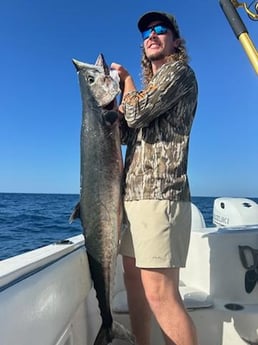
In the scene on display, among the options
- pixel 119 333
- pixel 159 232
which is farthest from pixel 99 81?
pixel 119 333

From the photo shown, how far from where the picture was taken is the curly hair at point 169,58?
6.83ft

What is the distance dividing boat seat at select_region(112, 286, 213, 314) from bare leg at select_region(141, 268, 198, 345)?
90 centimetres

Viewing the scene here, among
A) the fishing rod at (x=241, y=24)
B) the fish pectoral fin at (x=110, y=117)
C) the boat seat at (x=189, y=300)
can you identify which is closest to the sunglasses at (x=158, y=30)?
the fish pectoral fin at (x=110, y=117)

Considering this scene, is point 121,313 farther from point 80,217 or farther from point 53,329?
point 53,329

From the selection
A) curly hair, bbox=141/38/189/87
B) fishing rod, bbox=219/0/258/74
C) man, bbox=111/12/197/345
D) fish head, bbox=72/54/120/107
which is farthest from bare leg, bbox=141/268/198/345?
fishing rod, bbox=219/0/258/74

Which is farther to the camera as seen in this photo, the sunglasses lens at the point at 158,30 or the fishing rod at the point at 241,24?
the fishing rod at the point at 241,24

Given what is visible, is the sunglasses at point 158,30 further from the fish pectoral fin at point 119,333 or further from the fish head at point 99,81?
the fish pectoral fin at point 119,333

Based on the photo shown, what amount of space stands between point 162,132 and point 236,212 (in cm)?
335

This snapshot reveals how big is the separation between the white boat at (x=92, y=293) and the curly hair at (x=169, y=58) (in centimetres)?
121

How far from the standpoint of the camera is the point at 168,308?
1826 mm

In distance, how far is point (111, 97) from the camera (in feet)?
6.75

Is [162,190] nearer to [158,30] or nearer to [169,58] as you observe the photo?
[169,58]

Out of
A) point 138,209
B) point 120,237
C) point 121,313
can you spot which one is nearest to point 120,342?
point 121,313

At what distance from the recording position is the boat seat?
2.71m
